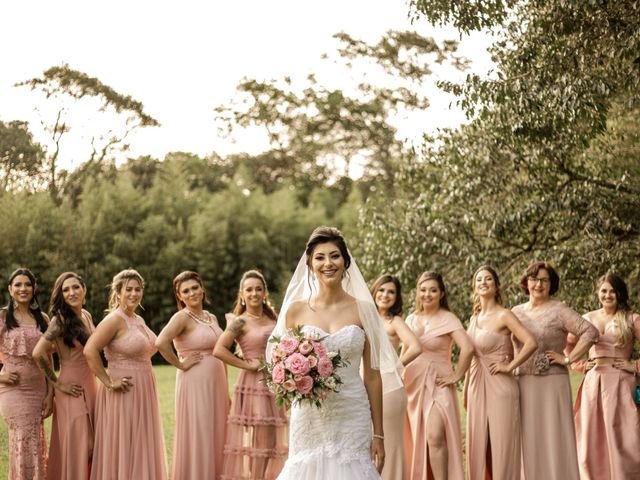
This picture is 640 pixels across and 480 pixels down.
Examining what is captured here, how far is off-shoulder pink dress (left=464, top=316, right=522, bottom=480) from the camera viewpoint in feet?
27.1

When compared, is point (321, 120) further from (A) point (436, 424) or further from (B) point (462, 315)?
(A) point (436, 424)

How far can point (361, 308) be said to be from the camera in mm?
5879

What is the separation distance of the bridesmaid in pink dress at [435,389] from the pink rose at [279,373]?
9.16 ft

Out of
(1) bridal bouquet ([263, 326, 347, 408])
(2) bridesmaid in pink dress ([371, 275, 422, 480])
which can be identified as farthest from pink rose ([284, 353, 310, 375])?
(2) bridesmaid in pink dress ([371, 275, 422, 480])

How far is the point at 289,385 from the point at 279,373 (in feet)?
0.29

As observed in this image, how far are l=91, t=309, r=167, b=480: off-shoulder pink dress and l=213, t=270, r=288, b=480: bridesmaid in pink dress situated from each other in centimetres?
60

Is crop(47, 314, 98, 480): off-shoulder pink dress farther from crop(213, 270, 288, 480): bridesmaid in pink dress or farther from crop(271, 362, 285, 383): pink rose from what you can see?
crop(271, 362, 285, 383): pink rose

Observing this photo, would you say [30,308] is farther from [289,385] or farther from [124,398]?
[289,385]

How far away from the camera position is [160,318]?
25391 millimetres

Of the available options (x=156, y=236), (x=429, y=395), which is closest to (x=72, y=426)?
(x=429, y=395)

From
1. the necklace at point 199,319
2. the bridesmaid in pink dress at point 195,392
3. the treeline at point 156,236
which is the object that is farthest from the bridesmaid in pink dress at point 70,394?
the treeline at point 156,236

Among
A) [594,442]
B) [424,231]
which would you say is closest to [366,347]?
[594,442]

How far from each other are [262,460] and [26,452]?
1896 millimetres

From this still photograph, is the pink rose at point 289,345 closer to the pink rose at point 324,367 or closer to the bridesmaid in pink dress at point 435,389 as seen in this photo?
the pink rose at point 324,367
